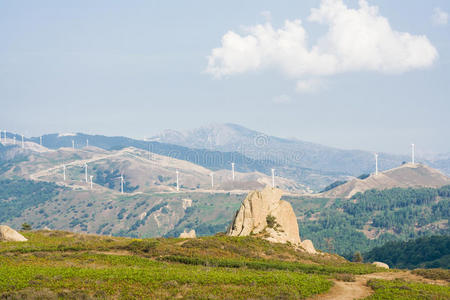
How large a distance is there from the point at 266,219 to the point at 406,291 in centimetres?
4842

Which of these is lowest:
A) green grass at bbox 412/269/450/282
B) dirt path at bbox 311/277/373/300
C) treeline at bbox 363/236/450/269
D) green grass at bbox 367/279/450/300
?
treeline at bbox 363/236/450/269

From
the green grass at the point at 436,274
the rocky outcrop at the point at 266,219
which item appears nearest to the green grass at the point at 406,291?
the green grass at the point at 436,274

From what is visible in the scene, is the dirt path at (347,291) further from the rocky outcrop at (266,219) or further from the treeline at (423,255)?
the treeline at (423,255)

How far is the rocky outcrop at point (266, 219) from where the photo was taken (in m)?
83.2

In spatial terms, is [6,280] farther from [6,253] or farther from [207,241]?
[207,241]

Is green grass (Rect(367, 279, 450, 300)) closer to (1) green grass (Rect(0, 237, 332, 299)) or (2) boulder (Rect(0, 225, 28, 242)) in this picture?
(1) green grass (Rect(0, 237, 332, 299))

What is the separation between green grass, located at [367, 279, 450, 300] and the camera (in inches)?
1539

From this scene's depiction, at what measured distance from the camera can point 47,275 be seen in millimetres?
43719

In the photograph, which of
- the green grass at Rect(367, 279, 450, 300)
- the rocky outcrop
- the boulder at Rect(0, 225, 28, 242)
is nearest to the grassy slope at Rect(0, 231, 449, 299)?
the green grass at Rect(367, 279, 450, 300)

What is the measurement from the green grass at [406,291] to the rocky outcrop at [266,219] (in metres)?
35.7

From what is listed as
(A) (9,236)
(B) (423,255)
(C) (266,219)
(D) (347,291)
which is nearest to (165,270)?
(D) (347,291)

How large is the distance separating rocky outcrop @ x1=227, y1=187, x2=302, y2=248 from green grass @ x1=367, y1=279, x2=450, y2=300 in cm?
3574

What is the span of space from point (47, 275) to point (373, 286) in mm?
28966

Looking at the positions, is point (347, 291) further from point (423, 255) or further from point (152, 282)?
point (423, 255)
